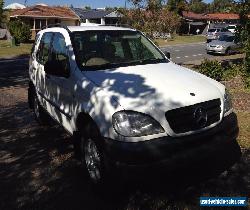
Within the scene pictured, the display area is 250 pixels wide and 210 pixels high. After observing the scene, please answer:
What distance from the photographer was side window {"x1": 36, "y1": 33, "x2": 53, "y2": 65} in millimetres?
6625

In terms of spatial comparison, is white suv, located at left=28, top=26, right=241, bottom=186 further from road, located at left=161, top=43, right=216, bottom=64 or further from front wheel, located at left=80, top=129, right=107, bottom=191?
road, located at left=161, top=43, right=216, bottom=64

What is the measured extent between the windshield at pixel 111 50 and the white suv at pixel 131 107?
0.05ft

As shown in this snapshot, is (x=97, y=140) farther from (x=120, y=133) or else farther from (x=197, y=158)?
(x=197, y=158)

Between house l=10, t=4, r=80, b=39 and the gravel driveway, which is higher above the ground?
house l=10, t=4, r=80, b=39

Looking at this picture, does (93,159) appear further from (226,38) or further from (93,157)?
(226,38)

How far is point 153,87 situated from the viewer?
4512mm

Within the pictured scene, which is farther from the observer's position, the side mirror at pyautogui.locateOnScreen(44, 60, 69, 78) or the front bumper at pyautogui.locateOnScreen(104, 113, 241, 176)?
the side mirror at pyautogui.locateOnScreen(44, 60, 69, 78)

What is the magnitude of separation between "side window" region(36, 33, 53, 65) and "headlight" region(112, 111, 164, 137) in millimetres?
2958

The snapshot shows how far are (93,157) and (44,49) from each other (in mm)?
2920

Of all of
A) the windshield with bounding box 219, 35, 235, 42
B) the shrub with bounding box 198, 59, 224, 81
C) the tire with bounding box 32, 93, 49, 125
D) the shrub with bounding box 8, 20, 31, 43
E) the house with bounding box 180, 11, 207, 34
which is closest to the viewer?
the tire with bounding box 32, 93, 49, 125

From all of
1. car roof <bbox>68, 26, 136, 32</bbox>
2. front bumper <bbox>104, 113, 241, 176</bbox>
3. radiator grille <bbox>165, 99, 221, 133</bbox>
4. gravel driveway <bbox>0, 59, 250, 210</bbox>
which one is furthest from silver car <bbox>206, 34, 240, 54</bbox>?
front bumper <bbox>104, 113, 241, 176</bbox>

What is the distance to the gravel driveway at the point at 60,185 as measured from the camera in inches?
178

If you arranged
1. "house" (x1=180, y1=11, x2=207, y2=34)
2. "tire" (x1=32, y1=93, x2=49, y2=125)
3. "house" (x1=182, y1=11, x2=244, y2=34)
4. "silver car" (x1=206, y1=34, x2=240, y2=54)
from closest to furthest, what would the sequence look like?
"tire" (x1=32, y1=93, x2=49, y2=125)
"silver car" (x1=206, y1=34, x2=240, y2=54)
"house" (x1=180, y1=11, x2=207, y2=34)
"house" (x1=182, y1=11, x2=244, y2=34)

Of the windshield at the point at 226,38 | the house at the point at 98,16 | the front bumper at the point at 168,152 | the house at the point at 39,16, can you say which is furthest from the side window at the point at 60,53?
the house at the point at 98,16
